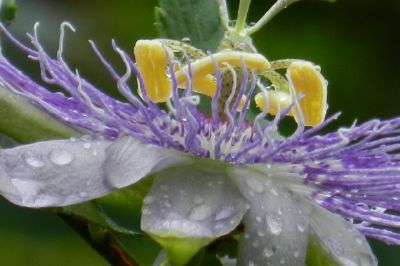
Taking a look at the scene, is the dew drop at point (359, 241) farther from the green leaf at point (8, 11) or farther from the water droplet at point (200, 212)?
the green leaf at point (8, 11)

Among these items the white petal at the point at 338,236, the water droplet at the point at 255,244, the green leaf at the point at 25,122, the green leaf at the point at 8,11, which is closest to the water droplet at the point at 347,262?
the white petal at the point at 338,236

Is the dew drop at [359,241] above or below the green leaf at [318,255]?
above

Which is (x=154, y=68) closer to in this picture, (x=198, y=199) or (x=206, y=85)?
(x=206, y=85)

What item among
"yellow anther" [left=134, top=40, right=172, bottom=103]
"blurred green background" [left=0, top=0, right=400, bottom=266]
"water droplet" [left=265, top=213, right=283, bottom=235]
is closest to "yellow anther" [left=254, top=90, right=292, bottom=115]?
"yellow anther" [left=134, top=40, right=172, bottom=103]

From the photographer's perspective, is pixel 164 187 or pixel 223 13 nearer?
pixel 164 187

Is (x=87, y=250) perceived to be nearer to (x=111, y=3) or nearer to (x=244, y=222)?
(x=111, y=3)

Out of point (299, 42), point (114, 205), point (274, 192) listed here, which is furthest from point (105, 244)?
point (299, 42)
